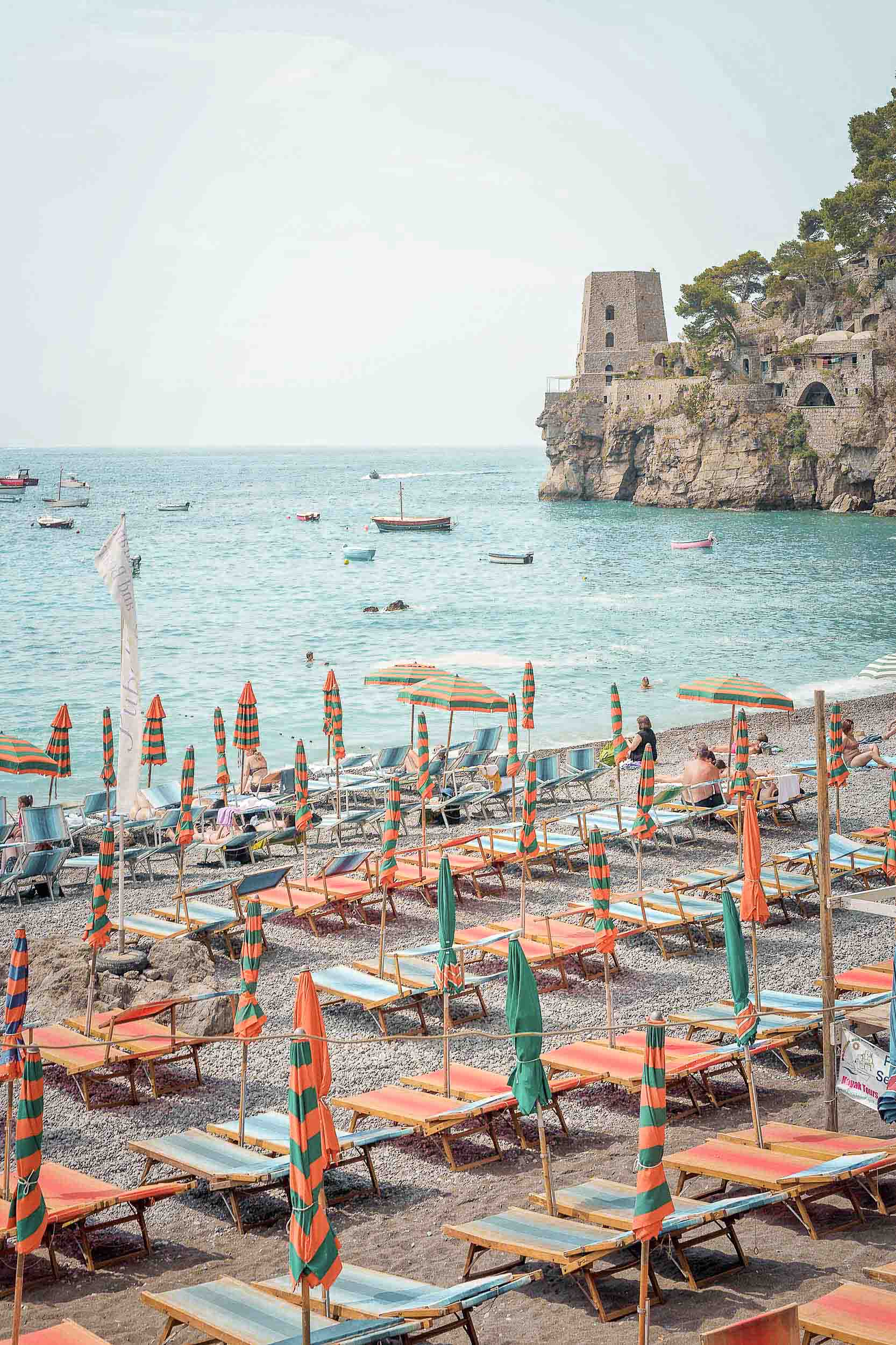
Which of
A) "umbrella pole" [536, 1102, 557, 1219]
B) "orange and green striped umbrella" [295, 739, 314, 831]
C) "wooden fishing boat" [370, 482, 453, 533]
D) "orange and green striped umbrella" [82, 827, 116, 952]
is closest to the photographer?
"umbrella pole" [536, 1102, 557, 1219]

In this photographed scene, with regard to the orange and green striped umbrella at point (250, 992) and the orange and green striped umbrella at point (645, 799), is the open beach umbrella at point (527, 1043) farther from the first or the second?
the orange and green striped umbrella at point (645, 799)

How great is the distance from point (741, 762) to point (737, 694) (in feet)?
6.85

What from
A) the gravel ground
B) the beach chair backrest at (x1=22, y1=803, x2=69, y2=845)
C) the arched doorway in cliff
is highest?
the arched doorway in cliff

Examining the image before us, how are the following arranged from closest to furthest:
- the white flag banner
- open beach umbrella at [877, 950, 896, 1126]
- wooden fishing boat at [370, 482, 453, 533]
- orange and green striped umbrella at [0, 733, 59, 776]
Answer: open beach umbrella at [877, 950, 896, 1126]
the white flag banner
orange and green striped umbrella at [0, 733, 59, 776]
wooden fishing boat at [370, 482, 453, 533]

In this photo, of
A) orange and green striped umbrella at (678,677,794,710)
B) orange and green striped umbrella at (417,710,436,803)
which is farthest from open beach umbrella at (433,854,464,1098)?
orange and green striped umbrella at (678,677,794,710)

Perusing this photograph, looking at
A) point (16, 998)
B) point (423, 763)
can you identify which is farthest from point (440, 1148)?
point (423, 763)

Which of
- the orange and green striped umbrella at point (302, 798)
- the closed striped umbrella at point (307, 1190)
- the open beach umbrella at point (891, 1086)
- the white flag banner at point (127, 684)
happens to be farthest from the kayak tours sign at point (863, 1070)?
the orange and green striped umbrella at point (302, 798)

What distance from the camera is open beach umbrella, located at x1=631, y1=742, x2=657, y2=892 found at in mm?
13305

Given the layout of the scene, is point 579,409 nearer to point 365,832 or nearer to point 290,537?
point 290,537

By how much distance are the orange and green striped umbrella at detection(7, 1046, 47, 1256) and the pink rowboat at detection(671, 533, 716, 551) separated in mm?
67199

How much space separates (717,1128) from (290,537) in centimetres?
8760

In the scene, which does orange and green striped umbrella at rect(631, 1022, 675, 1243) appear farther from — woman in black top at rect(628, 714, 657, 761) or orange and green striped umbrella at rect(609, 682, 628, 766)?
woman in black top at rect(628, 714, 657, 761)

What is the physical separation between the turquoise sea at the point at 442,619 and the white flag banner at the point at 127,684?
483 inches

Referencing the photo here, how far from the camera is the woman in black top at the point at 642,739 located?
17.8 metres
